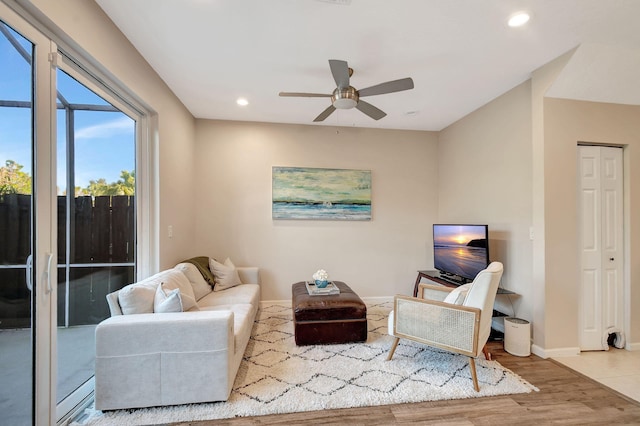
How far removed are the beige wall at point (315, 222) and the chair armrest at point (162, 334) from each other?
7.52 feet

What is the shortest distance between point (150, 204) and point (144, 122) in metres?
0.85

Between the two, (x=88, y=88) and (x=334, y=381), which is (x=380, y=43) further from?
(x=334, y=381)

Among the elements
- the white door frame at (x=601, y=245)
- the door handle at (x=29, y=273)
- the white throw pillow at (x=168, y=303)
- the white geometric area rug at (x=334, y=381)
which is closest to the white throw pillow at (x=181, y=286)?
the white throw pillow at (x=168, y=303)

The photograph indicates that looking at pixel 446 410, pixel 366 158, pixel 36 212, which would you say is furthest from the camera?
pixel 366 158

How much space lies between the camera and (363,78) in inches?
114

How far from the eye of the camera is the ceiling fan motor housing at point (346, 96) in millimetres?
2461

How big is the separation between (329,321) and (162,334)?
1.57m

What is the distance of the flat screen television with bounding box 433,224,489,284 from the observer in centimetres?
316

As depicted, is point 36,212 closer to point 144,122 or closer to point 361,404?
point 144,122

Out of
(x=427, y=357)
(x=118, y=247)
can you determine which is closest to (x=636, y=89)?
(x=427, y=357)

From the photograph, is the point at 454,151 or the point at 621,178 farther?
the point at 454,151

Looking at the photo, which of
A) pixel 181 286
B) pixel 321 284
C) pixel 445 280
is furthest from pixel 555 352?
pixel 181 286

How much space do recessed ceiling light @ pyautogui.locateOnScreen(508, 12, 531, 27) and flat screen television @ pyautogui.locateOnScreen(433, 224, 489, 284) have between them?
1.94 metres

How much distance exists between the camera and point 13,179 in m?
1.46
